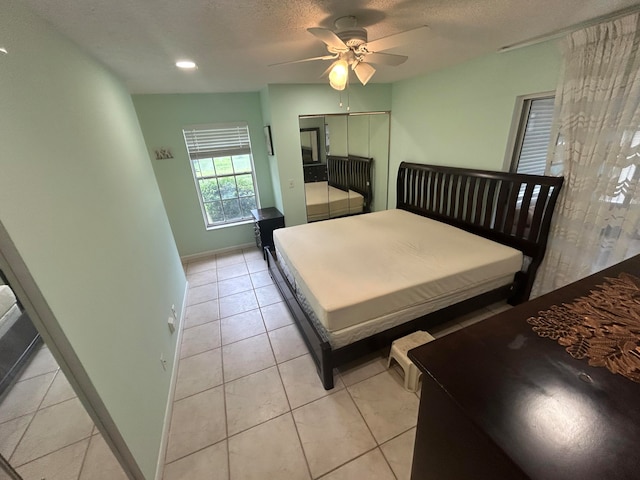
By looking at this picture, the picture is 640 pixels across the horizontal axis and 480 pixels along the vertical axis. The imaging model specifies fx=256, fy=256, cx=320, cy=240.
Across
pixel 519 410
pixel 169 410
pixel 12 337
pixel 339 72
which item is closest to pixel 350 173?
pixel 339 72

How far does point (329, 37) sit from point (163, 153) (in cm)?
316

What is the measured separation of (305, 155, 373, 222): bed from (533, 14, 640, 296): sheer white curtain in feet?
8.22

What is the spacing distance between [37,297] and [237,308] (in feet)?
7.10

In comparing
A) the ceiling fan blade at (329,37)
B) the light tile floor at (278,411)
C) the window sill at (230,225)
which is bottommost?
the light tile floor at (278,411)

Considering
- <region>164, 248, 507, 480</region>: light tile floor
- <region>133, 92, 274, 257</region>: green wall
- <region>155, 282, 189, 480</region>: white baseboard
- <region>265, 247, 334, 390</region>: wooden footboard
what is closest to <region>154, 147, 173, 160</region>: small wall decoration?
<region>133, 92, 274, 257</region>: green wall

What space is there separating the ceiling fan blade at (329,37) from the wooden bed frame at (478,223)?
1.92 metres

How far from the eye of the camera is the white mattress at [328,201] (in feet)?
13.5

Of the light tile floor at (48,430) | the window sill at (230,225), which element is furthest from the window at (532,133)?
the window sill at (230,225)

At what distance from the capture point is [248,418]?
1804 mm

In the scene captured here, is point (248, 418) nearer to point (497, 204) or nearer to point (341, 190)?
point (497, 204)

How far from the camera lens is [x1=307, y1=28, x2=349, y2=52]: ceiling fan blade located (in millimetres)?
1382

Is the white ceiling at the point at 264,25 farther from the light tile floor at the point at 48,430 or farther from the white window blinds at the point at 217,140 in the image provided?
the light tile floor at the point at 48,430

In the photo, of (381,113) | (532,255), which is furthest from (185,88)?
(532,255)

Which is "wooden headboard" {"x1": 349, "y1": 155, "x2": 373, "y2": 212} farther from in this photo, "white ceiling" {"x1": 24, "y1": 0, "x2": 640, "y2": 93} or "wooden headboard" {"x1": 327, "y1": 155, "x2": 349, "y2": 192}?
"white ceiling" {"x1": 24, "y1": 0, "x2": 640, "y2": 93}
